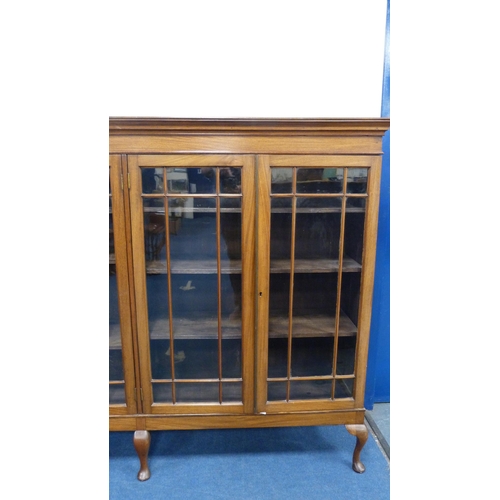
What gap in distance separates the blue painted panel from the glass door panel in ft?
1.37

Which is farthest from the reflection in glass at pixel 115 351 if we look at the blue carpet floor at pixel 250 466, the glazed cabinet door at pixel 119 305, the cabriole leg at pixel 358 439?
the cabriole leg at pixel 358 439

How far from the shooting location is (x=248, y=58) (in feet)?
4.94

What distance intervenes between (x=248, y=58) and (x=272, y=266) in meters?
0.89

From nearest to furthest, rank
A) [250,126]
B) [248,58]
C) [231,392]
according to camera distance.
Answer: [250,126] < [231,392] < [248,58]

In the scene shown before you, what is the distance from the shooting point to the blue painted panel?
5.13 ft

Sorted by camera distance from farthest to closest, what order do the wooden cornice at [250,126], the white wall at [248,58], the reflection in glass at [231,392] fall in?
the white wall at [248,58], the reflection in glass at [231,392], the wooden cornice at [250,126]

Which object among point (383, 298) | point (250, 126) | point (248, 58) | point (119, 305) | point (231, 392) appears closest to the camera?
point (250, 126)

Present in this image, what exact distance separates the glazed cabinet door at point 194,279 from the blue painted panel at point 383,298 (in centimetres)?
71

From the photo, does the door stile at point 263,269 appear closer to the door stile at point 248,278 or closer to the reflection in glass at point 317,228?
the door stile at point 248,278

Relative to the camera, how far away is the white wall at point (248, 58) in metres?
1.47

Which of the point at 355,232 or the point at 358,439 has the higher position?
the point at 355,232

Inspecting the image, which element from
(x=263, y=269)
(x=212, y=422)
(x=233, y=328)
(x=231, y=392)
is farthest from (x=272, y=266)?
(x=212, y=422)

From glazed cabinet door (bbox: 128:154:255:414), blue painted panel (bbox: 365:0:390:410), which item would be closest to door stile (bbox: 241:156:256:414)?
glazed cabinet door (bbox: 128:154:255:414)

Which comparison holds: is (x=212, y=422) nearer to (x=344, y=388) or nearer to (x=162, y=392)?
(x=162, y=392)
